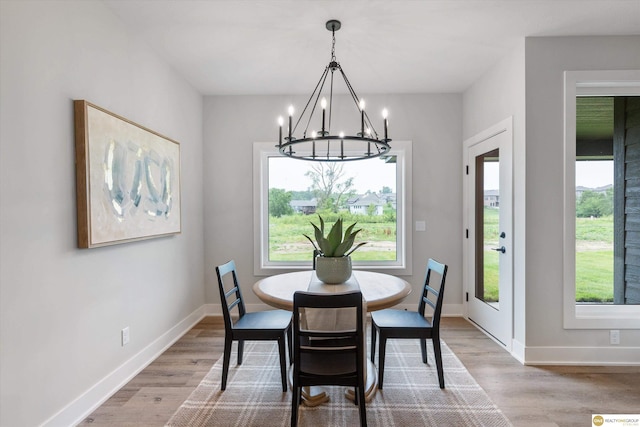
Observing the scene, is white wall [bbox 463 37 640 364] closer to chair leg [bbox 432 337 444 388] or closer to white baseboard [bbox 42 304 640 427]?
white baseboard [bbox 42 304 640 427]

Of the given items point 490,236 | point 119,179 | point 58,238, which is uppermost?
point 119,179

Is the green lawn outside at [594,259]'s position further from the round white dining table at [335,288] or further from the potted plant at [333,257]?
the potted plant at [333,257]

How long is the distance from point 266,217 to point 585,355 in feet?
10.4

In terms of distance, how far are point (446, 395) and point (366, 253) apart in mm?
1899

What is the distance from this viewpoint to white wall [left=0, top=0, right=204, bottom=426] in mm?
1539

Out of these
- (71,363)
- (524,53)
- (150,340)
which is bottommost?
(150,340)

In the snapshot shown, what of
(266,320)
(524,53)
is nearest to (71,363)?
(266,320)

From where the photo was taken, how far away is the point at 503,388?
7.46ft

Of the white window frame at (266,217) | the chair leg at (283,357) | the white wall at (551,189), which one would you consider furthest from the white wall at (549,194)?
the chair leg at (283,357)

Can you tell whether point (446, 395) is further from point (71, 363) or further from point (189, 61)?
point (189, 61)

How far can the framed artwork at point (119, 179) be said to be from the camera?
191 cm

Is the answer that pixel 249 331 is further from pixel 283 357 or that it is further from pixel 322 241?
pixel 322 241

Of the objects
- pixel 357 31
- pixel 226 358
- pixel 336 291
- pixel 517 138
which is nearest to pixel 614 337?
pixel 517 138

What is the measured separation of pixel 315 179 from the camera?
3.95m
